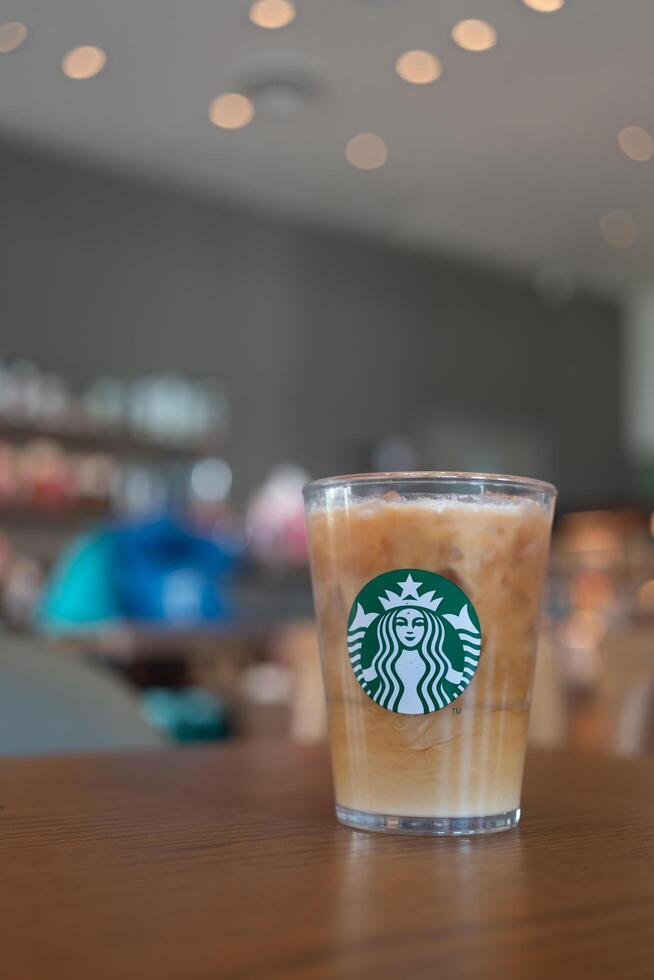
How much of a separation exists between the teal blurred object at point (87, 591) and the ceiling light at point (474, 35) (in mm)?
2424

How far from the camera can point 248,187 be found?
232 inches

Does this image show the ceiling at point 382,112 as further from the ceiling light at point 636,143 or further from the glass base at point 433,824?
the glass base at point 433,824

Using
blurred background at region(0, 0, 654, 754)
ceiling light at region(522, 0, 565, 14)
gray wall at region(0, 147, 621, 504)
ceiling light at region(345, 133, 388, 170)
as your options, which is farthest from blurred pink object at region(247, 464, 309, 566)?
ceiling light at region(522, 0, 565, 14)

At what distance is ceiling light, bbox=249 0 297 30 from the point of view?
368 cm

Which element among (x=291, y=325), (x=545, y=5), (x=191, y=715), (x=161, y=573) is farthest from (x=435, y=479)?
(x=291, y=325)

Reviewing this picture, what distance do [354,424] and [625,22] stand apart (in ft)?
9.85

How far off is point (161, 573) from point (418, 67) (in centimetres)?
263

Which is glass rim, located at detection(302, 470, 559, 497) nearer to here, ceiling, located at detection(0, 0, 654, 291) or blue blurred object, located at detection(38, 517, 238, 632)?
blue blurred object, located at detection(38, 517, 238, 632)

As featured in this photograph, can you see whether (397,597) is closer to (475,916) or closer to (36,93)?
(475,916)

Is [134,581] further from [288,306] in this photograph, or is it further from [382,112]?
[288,306]

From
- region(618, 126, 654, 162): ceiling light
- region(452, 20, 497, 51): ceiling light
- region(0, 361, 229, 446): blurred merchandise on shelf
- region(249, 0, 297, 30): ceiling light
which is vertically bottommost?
region(0, 361, 229, 446): blurred merchandise on shelf

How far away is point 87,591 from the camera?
8.61 ft

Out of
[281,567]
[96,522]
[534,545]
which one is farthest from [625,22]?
[534,545]

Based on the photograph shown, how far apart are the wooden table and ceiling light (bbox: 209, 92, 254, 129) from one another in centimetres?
455
